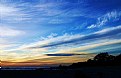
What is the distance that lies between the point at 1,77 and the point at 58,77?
479cm

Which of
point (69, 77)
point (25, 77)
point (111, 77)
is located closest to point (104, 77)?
point (111, 77)

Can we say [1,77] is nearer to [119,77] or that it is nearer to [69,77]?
[69,77]

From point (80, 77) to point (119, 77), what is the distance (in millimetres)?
5568

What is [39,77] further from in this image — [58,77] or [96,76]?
[96,76]

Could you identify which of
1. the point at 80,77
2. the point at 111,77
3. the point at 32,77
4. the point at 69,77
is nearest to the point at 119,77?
the point at 111,77

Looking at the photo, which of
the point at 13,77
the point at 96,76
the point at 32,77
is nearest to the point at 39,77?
the point at 32,77

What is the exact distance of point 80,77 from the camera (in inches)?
766

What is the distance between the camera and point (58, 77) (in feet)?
81.4

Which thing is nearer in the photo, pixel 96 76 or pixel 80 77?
pixel 80 77

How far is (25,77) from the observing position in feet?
83.5

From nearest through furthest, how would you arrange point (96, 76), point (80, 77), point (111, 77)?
point (80, 77), point (96, 76), point (111, 77)

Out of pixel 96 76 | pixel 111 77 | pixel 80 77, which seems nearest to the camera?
pixel 80 77

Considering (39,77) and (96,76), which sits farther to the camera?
(39,77)

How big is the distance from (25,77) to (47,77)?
198 cm
